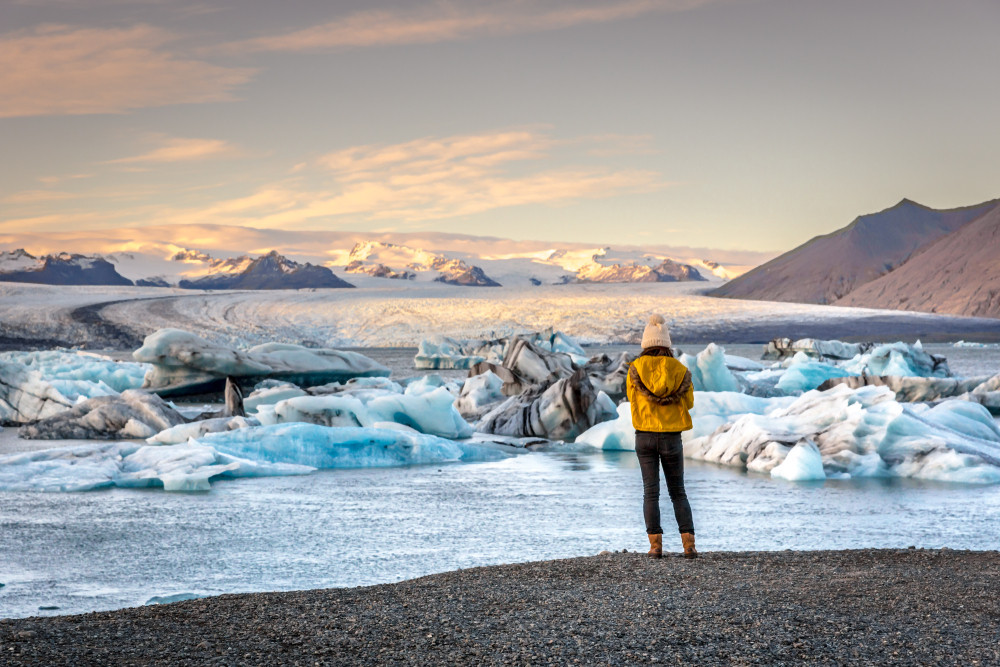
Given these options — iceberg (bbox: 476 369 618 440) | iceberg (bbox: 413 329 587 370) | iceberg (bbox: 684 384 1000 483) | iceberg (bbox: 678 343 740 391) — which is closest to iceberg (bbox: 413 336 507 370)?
iceberg (bbox: 413 329 587 370)

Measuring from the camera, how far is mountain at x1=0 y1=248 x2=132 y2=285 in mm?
98625

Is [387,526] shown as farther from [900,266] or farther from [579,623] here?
[900,266]

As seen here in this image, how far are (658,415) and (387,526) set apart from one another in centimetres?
234

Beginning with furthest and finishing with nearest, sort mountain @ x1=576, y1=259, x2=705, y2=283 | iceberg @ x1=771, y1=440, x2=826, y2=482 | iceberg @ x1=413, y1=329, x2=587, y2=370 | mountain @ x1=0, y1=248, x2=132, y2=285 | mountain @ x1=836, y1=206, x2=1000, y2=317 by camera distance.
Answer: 1. mountain @ x1=576, y1=259, x2=705, y2=283
2. mountain @ x1=0, y1=248, x2=132, y2=285
3. mountain @ x1=836, y1=206, x2=1000, y2=317
4. iceberg @ x1=413, y1=329, x2=587, y2=370
5. iceberg @ x1=771, y1=440, x2=826, y2=482

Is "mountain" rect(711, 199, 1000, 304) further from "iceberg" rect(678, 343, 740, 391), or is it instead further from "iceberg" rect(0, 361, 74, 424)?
"iceberg" rect(0, 361, 74, 424)

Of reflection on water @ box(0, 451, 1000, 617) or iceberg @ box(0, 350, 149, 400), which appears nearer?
reflection on water @ box(0, 451, 1000, 617)

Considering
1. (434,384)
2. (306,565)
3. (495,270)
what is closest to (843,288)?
(495,270)

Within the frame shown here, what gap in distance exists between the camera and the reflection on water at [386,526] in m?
4.66

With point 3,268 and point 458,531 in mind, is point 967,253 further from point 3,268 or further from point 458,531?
point 3,268

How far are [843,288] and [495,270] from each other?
54607 millimetres

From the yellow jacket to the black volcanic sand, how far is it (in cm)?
58

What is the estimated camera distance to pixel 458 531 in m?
5.84

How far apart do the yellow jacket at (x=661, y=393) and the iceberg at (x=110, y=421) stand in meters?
8.33

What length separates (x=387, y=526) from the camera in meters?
6.00
